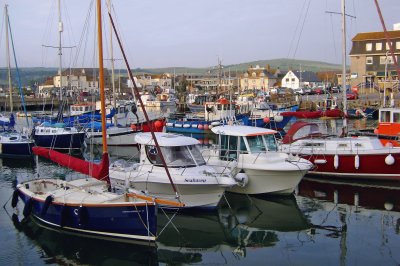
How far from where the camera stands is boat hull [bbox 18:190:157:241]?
13438 millimetres

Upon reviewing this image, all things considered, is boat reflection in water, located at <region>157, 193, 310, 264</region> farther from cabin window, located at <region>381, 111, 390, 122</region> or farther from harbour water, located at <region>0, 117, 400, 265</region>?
cabin window, located at <region>381, 111, 390, 122</region>

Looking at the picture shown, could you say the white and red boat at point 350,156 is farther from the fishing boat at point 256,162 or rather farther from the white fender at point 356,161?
the fishing boat at point 256,162

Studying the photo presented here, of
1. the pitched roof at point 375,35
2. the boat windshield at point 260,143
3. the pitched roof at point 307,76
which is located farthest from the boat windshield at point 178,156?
the pitched roof at point 307,76

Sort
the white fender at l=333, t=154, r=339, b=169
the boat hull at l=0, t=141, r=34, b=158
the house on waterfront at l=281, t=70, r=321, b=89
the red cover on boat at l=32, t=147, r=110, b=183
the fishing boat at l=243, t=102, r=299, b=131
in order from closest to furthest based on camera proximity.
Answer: the red cover on boat at l=32, t=147, r=110, b=183
the white fender at l=333, t=154, r=339, b=169
the boat hull at l=0, t=141, r=34, b=158
the fishing boat at l=243, t=102, r=299, b=131
the house on waterfront at l=281, t=70, r=321, b=89

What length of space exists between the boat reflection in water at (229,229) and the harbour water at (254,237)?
0.03 metres

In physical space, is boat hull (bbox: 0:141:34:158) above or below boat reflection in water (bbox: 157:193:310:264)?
above

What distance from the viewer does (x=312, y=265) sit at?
12586 mm

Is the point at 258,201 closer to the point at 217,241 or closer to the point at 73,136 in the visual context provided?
the point at 217,241

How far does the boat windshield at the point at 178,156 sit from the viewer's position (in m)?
16.9

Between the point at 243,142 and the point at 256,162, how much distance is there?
4.17 feet

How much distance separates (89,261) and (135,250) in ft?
4.48

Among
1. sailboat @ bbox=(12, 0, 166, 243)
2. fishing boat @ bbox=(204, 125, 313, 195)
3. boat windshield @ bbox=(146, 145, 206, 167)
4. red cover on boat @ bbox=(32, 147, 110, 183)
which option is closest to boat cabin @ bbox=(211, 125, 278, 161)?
fishing boat @ bbox=(204, 125, 313, 195)

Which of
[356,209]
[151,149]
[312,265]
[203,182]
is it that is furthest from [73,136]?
[312,265]

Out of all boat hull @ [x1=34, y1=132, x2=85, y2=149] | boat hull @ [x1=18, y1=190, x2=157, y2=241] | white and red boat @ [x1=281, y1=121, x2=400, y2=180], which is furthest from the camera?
boat hull @ [x1=34, y1=132, x2=85, y2=149]
